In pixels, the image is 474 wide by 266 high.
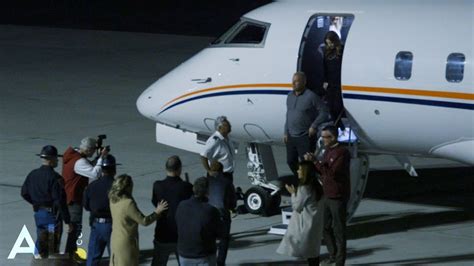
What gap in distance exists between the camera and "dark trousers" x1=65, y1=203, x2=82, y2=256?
1698cm

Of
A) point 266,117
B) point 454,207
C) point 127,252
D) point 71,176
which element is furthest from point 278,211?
point 127,252

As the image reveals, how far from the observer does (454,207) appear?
69.0 ft

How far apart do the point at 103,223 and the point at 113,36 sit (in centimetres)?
2637

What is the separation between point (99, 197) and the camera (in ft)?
52.4

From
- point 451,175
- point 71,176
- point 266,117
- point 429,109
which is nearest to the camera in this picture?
point 71,176

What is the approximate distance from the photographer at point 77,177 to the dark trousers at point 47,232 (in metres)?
0.31

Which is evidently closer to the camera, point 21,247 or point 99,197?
point 99,197

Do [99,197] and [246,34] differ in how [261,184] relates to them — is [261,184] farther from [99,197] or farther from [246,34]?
[99,197]

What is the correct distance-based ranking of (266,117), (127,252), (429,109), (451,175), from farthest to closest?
(451,175)
(266,117)
(429,109)
(127,252)

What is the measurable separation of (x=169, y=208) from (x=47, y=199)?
1.73 meters

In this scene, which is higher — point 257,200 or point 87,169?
point 87,169

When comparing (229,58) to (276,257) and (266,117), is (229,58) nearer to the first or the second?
(266,117)

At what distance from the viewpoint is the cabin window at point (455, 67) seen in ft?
61.2

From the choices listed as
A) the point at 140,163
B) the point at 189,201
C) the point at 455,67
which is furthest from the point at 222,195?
the point at 140,163
